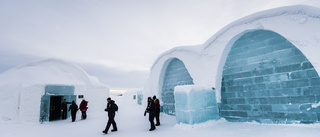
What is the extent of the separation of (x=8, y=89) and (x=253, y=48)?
531 inches

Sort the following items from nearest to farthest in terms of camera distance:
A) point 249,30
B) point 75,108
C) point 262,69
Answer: point 262,69, point 249,30, point 75,108

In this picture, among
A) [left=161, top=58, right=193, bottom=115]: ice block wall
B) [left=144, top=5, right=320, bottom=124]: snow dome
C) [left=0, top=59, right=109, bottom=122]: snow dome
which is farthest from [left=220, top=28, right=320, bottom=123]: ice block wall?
[left=0, top=59, right=109, bottom=122]: snow dome

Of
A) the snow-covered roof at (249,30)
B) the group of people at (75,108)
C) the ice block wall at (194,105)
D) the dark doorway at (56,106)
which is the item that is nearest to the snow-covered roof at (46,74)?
the group of people at (75,108)

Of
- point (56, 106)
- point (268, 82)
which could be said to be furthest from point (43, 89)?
A: point (268, 82)

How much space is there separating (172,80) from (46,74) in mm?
8713

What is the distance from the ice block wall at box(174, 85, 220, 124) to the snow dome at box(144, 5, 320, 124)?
0.13 ft

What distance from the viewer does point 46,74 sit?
431 inches

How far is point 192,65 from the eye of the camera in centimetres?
829

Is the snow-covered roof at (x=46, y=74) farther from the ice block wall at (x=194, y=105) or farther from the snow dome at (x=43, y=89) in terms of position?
the ice block wall at (x=194, y=105)

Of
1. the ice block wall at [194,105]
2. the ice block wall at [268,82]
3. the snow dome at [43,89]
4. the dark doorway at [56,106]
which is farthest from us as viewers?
the dark doorway at [56,106]

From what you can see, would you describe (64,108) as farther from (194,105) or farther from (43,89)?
(194,105)

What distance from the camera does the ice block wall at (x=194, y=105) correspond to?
245 inches

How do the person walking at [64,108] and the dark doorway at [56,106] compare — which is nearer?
the person walking at [64,108]

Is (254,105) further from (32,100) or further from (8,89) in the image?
(8,89)
